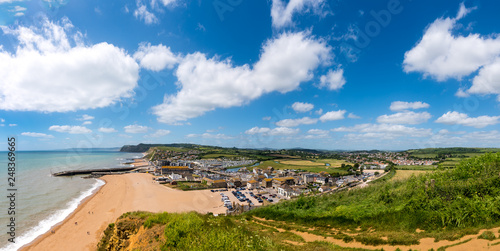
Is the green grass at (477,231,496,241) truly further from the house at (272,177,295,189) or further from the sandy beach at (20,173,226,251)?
the house at (272,177,295,189)

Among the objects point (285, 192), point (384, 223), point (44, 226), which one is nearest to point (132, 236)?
point (384, 223)

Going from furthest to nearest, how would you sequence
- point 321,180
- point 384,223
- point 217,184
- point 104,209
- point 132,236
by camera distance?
point 321,180 < point 217,184 < point 104,209 < point 384,223 < point 132,236

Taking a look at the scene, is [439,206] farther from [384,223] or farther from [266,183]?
[266,183]

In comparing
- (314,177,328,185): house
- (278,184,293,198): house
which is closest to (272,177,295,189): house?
(278,184,293,198): house

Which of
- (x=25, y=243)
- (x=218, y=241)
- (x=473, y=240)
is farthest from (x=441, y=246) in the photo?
(x=25, y=243)

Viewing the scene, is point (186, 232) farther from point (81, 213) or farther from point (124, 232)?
point (81, 213)

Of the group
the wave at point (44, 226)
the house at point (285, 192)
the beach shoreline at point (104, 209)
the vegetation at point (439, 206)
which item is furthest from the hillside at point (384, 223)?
the house at point (285, 192)
